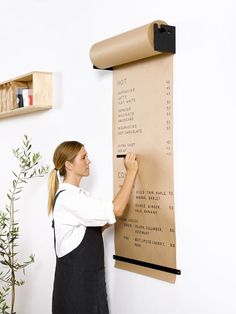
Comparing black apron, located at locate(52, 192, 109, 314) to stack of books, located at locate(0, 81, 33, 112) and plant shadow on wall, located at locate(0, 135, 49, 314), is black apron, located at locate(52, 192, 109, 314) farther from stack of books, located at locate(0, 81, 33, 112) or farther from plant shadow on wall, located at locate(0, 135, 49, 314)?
stack of books, located at locate(0, 81, 33, 112)

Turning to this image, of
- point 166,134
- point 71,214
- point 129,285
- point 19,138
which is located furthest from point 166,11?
point 19,138

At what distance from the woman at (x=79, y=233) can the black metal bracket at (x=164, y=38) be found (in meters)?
0.55

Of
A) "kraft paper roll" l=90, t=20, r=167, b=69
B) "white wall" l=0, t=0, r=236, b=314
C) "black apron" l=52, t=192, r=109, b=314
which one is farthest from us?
"black apron" l=52, t=192, r=109, b=314

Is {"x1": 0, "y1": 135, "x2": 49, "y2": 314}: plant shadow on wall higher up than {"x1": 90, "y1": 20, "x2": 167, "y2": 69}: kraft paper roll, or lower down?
lower down

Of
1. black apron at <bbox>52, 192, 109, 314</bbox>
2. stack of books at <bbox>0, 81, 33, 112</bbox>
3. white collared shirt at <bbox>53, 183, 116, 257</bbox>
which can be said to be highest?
stack of books at <bbox>0, 81, 33, 112</bbox>

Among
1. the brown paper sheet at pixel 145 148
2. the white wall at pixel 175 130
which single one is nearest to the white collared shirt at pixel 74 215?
the brown paper sheet at pixel 145 148

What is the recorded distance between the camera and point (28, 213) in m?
3.95

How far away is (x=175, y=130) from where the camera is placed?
8.39ft

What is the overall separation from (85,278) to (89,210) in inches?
14.4

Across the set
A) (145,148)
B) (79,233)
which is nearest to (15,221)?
(79,233)

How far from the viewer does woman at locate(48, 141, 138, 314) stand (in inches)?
107

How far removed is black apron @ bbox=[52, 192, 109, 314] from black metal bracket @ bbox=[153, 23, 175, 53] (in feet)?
3.15

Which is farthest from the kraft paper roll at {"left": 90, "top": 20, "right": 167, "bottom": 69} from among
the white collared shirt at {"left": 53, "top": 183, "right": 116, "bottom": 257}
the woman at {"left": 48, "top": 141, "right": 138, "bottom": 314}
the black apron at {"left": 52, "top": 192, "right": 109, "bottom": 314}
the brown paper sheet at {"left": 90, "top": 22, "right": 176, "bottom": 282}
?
the black apron at {"left": 52, "top": 192, "right": 109, "bottom": 314}

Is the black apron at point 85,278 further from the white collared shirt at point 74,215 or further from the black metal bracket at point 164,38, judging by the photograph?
the black metal bracket at point 164,38
